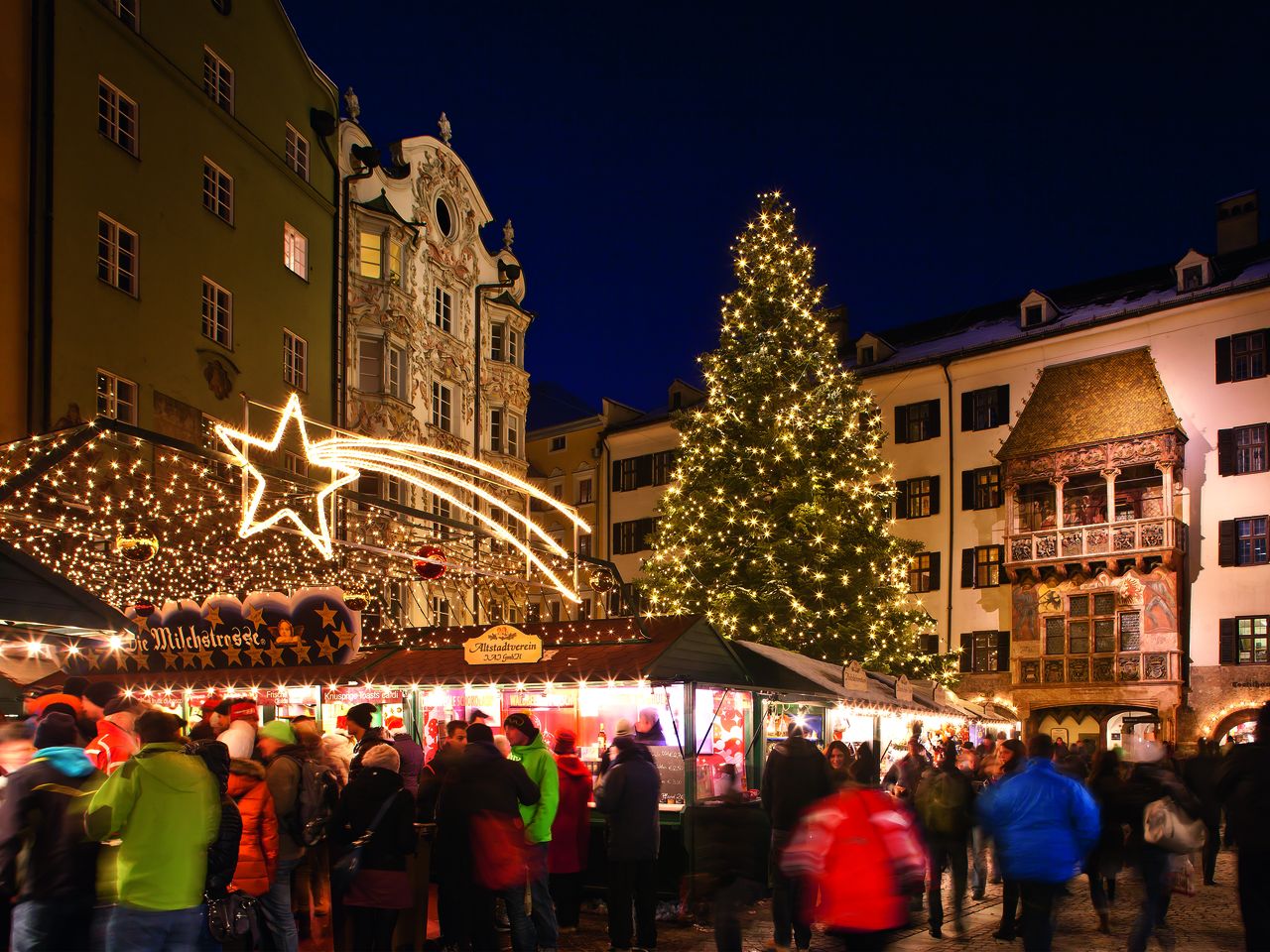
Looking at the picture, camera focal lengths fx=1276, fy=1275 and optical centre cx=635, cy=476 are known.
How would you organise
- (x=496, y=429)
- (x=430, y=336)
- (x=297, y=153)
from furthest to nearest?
(x=496, y=429), (x=430, y=336), (x=297, y=153)

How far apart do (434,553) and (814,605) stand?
13.2 metres

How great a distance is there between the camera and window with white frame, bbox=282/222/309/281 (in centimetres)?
2762

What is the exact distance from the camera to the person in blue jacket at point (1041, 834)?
7.94m

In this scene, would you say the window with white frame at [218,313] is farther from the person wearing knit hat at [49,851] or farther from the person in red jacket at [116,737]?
the person wearing knit hat at [49,851]

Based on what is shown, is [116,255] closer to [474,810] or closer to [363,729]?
[363,729]

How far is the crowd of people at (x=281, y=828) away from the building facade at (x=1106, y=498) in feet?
91.6

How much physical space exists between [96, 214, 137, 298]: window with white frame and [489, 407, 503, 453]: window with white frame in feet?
53.7

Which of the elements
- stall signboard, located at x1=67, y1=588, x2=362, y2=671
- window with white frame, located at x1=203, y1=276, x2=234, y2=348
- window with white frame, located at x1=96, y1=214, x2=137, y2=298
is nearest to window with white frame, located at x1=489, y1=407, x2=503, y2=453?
window with white frame, located at x1=203, y1=276, x2=234, y2=348

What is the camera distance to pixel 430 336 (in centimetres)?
3419

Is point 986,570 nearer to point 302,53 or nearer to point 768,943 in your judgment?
point 302,53

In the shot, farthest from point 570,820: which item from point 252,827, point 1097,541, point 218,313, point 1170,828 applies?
point 1097,541

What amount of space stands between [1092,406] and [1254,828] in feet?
104

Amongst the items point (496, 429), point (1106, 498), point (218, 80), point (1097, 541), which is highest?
point (218, 80)

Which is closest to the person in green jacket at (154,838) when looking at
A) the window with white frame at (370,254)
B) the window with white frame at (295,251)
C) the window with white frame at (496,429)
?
the window with white frame at (295,251)
